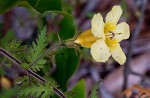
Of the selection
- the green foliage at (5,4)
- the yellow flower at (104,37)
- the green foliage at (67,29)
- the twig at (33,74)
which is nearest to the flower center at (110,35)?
the yellow flower at (104,37)

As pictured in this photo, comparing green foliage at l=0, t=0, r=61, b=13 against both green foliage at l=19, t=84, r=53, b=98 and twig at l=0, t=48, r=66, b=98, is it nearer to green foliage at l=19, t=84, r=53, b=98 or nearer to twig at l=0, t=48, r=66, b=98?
twig at l=0, t=48, r=66, b=98

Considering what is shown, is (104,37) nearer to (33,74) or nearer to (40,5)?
(33,74)

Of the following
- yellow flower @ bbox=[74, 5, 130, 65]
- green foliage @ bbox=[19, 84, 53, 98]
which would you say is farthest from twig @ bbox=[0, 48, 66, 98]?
yellow flower @ bbox=[74, 5, 130, 65]

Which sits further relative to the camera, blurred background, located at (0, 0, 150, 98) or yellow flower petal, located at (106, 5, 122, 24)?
blurred background, located at (0, 0, 150, 98)

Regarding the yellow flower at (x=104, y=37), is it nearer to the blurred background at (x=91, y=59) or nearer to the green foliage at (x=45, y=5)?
the green foliage at (x=45, y=5)

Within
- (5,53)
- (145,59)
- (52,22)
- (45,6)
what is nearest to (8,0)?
(45,6)

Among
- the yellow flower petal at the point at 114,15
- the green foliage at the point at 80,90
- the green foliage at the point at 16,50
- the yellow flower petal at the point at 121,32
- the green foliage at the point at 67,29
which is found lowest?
the green foliage at the point at 80,90

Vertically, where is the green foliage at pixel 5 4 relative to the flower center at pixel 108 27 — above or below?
above
